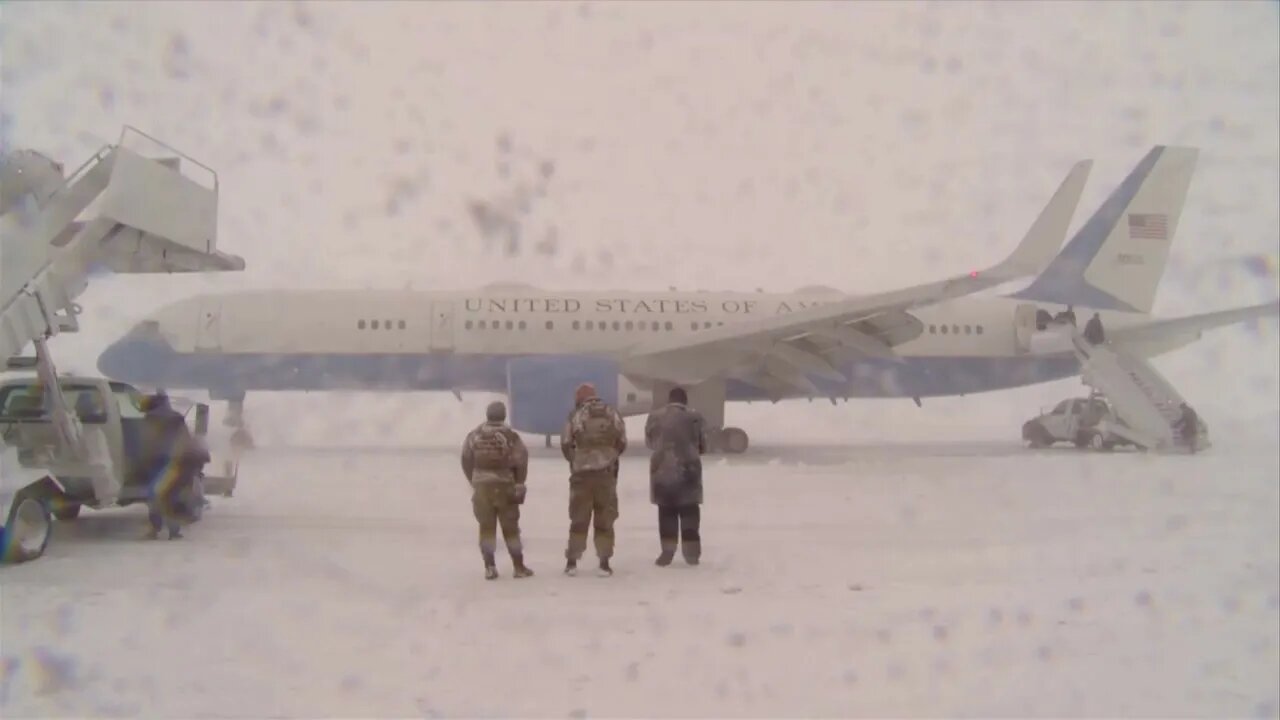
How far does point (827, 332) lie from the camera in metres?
16.1

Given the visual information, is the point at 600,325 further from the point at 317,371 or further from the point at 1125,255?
the point at 1125,255

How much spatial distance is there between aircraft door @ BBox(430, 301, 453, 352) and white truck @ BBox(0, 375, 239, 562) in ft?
30.1

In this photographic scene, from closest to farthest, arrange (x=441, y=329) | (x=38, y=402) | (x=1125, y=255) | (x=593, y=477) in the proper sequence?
(x=593, y=477) < (x=38, y=402) < (x=441, y=329) < (x=1125, y=255)

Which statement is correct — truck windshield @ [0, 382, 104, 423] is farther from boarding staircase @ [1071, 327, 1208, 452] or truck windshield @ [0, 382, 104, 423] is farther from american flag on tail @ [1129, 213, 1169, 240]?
american flag on tail @ [1129, 213, 1169, 240]

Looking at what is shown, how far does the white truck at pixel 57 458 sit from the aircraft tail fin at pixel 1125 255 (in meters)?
18.5

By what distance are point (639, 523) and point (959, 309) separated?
12.7 m

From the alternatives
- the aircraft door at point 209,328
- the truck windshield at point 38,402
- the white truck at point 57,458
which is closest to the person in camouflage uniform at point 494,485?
the white truck at point 57,458

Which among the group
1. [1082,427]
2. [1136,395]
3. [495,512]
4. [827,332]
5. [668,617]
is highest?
[827,332]

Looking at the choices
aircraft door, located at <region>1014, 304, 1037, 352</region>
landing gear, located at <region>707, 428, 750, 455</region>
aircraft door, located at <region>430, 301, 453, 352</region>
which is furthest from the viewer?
aircraft door, located at <region>1014, 304, 1037, 352</region>

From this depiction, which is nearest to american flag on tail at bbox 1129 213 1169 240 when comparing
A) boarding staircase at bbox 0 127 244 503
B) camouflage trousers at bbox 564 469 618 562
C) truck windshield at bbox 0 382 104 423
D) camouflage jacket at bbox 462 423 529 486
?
camouflage trousers at bbox 564 469 618 562

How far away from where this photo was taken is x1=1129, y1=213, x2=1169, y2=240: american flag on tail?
21.7m

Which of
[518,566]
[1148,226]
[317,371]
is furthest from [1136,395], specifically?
[317,371]

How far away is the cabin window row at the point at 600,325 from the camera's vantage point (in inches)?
718

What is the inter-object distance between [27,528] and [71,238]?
7.75ft
